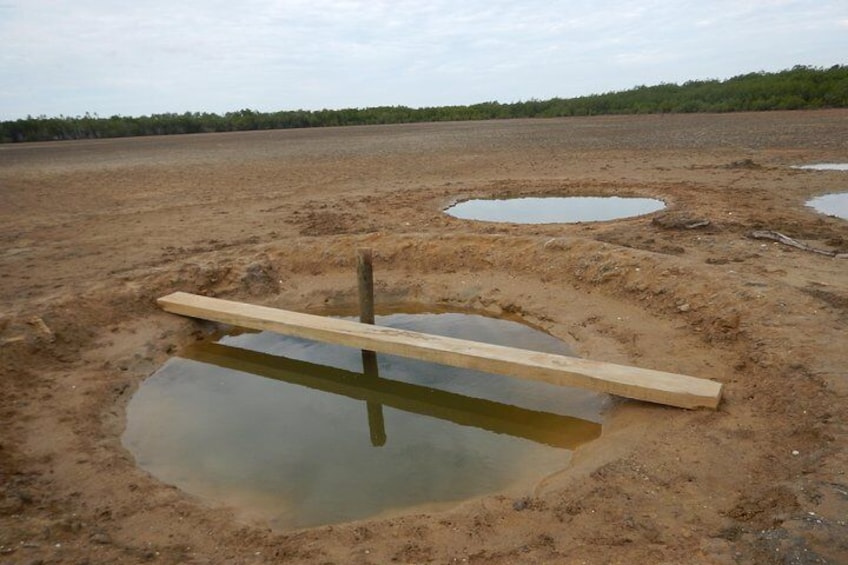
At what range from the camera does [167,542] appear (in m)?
3.83

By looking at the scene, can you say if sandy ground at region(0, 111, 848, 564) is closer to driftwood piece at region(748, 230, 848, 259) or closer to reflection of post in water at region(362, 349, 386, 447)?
driftwood piece at region(748, 230, 848, 259)

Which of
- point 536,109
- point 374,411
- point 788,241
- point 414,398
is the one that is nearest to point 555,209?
point 788,241

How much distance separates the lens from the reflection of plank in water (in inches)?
213

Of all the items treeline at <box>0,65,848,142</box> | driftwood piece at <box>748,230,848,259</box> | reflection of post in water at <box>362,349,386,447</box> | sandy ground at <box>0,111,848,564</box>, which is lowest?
reflection of post in water at <box>362,349,386,447</box>

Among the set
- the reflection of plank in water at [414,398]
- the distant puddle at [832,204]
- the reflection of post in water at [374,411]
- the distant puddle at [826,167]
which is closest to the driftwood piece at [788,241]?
the distant puddle at [832,204]

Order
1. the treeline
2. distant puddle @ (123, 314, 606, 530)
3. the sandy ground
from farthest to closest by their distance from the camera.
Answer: the treeline
distant puddle @ (123, 314, 606, 530)
the sandy ground

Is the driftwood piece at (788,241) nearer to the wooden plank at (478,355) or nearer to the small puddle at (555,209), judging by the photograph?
the small puddle at (555,209)

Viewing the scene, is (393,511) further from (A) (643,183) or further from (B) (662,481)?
(A) (643,183)

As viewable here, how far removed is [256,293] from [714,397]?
645 cm

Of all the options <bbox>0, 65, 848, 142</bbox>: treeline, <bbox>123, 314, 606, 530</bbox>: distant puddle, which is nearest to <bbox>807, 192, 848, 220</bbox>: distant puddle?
<bbox>123, 314, 606, 530</bbox>: distant puddle

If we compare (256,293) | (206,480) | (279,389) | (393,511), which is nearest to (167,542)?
(206,480)

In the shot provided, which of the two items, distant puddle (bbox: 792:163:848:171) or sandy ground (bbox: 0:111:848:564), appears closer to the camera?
sandy ground (bbox: 0:111:848:564)

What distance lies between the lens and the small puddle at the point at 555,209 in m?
11.2

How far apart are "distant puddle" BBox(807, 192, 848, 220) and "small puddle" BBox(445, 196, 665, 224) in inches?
105
